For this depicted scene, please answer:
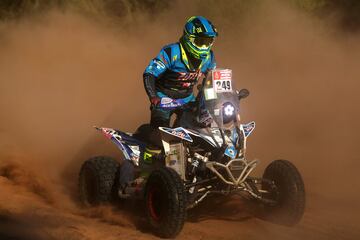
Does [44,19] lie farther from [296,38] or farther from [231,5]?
[296,38]

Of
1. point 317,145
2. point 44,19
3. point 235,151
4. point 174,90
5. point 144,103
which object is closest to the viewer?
Result: point 235,151

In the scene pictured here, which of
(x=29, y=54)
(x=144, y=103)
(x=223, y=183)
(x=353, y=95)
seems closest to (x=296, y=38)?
(x=353, y=95)

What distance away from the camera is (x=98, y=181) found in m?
7.28

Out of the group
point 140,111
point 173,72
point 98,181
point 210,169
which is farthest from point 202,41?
point 140,111

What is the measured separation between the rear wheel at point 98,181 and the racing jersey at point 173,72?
117cm

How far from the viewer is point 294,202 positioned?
623 cm

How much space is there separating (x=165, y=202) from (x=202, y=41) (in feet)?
6.53

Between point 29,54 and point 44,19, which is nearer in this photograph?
point 29,54

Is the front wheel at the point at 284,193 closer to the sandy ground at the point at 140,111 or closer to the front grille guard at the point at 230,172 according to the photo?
the sandy ground at the point at 140,111

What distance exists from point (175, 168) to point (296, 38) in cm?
1133

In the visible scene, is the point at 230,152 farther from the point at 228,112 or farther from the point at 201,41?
the point at 201,41

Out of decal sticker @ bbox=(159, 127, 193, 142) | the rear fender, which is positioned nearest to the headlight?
decal sticker @ bbox=(159, 127, 193, 142)

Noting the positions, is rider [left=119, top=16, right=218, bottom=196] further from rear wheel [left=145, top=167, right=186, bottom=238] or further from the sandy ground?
the sandy ground

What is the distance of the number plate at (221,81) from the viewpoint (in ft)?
20.3
